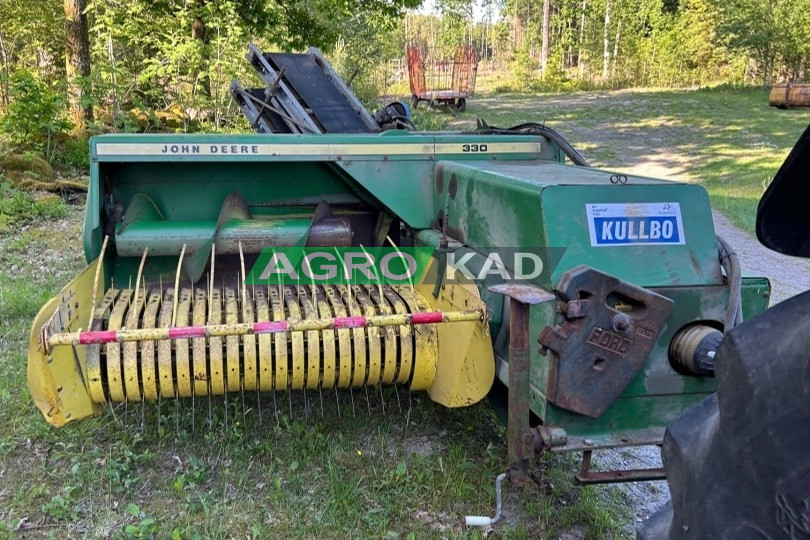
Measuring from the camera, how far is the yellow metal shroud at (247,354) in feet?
8.15

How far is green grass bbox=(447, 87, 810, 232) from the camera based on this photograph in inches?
413

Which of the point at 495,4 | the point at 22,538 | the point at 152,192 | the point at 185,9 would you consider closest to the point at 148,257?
the point at 152,192

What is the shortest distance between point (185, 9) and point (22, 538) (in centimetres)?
928

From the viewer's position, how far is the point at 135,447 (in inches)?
115

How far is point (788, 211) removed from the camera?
1.21m

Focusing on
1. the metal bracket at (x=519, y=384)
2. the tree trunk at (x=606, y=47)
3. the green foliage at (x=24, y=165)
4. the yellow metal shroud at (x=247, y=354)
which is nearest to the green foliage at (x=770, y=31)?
the tree trunk at (x=606, y=47)

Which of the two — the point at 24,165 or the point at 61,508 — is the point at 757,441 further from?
the point at 24,165

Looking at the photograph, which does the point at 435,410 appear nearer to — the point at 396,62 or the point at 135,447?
the point at 135,447

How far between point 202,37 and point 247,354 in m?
9.26

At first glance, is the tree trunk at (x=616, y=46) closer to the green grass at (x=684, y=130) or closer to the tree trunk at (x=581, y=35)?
the tree trunk at (x=581, y=35)

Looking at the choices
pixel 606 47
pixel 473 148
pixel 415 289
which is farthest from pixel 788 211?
pixel 606 47

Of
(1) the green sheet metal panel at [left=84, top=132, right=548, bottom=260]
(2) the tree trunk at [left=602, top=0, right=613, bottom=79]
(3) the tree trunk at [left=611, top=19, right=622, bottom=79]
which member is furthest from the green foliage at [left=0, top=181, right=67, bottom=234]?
(3) the tree trunk at [left=611, top=19, right=622, bottom=79]

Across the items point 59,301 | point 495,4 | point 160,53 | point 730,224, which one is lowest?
point 730,224

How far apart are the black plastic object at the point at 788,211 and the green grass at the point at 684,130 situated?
6.70 meters
